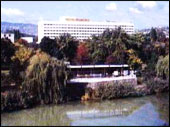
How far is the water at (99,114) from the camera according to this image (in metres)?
19.8

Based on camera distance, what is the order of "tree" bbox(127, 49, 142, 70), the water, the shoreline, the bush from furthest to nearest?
1. "tree" bbox(127, 49, 142, 70)
2. the bush
3. the shoreline
4. the water

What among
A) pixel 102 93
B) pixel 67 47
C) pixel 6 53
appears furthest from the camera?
pixel 67 47

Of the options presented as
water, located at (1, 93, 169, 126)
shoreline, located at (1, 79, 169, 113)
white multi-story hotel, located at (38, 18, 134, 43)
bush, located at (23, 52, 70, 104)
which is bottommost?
water, located at (1, 93, 169, 126)

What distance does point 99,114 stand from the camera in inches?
868

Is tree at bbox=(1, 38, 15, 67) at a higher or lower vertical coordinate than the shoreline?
higher

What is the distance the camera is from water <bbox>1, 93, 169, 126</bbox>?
1981 cm

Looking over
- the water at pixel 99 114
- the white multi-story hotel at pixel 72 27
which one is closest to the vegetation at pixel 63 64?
the water at pixel 99 114

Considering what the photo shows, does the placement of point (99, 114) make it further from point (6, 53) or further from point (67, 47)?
point (67, 47)

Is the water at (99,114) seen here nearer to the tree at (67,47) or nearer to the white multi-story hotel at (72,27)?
the tree at (67,47)

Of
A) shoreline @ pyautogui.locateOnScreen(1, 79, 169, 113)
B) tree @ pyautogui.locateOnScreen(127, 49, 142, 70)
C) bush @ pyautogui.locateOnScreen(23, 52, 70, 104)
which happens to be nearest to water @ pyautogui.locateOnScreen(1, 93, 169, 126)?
shoreline @ pyautogui.locateOnScreen(1, 79, 169, 113)

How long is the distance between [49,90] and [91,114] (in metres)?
3.47

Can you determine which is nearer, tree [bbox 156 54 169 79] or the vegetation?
the vegetation

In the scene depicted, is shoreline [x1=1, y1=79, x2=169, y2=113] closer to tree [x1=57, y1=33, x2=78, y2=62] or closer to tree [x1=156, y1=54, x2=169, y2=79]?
tree [x1=156, y1=54, x2=169, y2=79]

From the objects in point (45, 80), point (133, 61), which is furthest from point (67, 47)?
point (45, 80)
